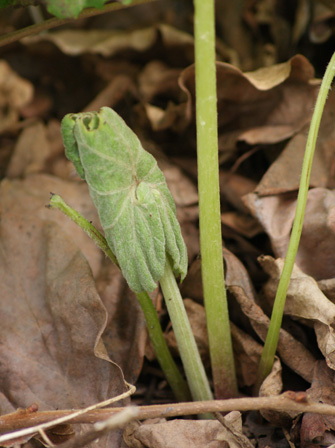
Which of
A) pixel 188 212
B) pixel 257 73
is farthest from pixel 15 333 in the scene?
pixel 257 73

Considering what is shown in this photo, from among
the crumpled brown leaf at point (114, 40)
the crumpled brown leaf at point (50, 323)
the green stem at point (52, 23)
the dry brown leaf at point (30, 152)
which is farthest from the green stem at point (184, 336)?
the crumpled brown leaf at point (114, 40)

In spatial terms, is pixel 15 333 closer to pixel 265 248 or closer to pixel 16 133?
pixel 265 248

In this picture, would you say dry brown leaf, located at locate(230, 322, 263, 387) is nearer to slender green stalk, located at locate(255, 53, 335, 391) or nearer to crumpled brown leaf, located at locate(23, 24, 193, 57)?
slender green stalk, located at locate(255, 53, 335, 391)

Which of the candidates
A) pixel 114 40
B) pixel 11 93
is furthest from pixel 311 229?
pixel 11 93

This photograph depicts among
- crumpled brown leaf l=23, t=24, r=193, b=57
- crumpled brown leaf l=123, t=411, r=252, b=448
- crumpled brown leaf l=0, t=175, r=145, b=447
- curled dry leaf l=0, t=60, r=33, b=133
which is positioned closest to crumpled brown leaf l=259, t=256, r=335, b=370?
crumpled brown leaf l=123, t=411, r=252, b=448

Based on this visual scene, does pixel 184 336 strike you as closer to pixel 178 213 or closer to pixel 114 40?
pixel 178 213

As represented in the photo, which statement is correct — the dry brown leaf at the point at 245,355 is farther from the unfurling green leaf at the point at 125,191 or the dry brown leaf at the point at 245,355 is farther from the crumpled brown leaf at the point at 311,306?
the unfurling green leaf at the point at 125,191
